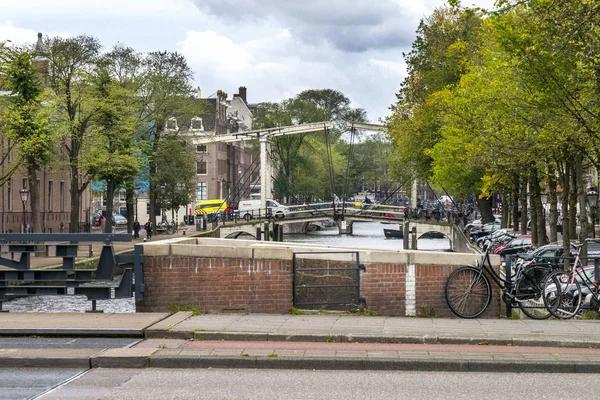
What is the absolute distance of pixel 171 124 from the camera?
7081cm

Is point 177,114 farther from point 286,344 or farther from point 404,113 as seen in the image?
point 286,344

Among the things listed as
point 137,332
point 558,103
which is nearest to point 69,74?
point 558,103

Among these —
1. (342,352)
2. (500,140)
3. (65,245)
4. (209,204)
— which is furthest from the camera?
→ (209,204)

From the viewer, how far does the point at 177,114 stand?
68.9 m

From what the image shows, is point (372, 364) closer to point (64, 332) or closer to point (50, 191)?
point (64, 332)

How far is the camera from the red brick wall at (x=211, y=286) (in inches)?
624

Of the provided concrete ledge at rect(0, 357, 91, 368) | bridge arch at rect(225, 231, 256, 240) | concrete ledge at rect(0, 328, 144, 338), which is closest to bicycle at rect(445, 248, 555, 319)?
concrete ledge at rect(0, 328, 144, 338)

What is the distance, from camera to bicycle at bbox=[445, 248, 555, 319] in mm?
16400

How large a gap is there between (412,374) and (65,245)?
7.64 m

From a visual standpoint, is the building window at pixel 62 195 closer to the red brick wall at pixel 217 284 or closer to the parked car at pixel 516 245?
the parked car at pixel 516 245

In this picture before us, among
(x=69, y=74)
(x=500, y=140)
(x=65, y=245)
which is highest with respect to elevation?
(x=69, y=74)

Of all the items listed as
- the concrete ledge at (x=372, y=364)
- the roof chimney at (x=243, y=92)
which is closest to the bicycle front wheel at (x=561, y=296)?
the concrete ledge at (x=372, y=364)

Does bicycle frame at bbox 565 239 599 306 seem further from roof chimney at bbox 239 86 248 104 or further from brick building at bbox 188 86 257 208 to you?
roof chimney at bbox 239 86 248 104

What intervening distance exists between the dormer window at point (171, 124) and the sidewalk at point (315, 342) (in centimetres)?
5576
